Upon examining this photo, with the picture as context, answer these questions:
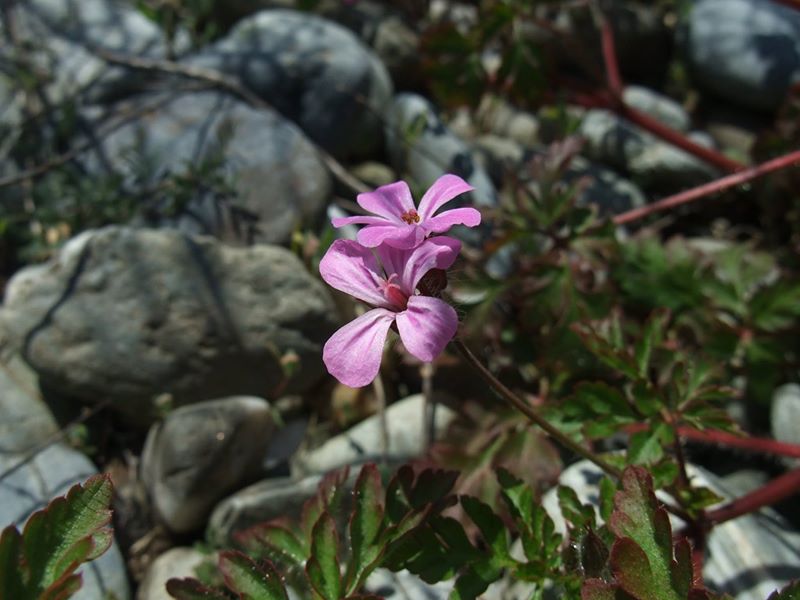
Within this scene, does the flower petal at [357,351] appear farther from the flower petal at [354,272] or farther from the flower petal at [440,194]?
the flower petal at [440,194]

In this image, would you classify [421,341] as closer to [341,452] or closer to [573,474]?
[573,474]

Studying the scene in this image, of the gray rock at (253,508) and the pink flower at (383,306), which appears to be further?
the gray rock at (253,508)

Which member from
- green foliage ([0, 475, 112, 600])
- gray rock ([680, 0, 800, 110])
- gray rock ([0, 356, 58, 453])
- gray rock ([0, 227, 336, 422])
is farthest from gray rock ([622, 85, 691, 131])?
green foliage ([0, 475, 112, 600])

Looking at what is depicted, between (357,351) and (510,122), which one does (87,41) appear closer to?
(510,122)

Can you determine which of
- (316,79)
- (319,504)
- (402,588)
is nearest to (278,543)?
(319,504)

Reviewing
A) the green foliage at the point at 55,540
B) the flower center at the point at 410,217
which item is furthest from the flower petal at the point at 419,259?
the green foliage at the point at 55,540
